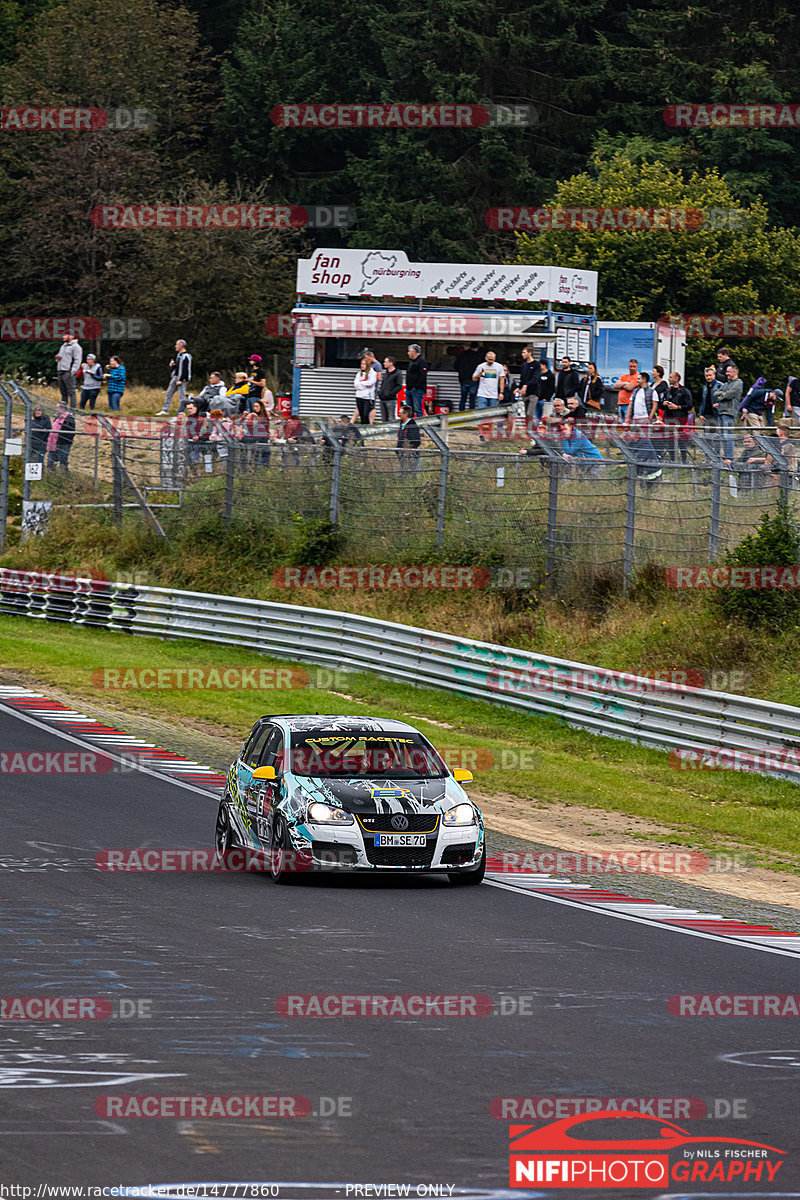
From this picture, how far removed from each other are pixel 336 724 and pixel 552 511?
11.8 m

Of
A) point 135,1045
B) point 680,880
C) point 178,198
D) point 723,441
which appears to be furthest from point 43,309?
point 135,1045

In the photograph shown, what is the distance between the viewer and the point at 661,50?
2746 inches

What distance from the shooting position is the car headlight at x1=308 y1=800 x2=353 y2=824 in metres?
13.7

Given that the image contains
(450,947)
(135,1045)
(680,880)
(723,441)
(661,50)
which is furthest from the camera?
(661,50)

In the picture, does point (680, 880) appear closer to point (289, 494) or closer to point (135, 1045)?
point (135, 1045)

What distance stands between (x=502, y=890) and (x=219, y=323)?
46273mm

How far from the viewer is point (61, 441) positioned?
1383 inches

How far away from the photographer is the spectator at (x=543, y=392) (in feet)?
107

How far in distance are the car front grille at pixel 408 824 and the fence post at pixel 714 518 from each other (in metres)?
11.2

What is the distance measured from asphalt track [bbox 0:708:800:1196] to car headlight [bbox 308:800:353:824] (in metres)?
0.60

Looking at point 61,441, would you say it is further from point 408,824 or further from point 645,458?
point 408,824

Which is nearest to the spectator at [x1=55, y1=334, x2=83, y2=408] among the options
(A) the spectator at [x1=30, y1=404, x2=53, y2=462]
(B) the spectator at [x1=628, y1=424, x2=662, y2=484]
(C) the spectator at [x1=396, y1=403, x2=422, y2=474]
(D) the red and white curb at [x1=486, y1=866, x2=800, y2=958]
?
(A) the spectator at [x1=30, y1=404, x2=53, y2=462]

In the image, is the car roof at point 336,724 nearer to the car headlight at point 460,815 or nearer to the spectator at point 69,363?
the car headlight at point 460,815

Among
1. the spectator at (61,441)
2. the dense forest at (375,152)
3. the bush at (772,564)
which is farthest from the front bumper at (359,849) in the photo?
the dense forest at (375,152)
